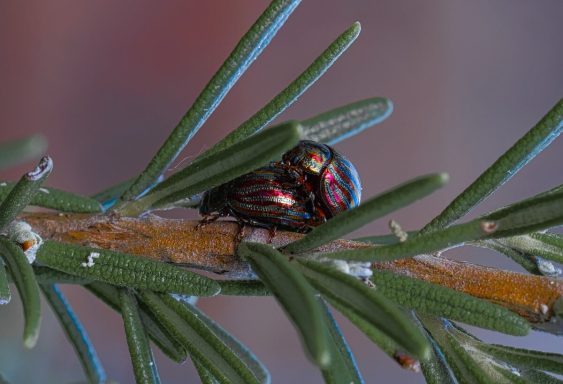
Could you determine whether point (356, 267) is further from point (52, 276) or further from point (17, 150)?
point (17, 150)

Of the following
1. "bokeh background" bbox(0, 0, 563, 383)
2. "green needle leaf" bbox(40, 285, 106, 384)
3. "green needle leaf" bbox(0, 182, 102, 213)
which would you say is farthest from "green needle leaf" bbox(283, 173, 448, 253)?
"bokeh background" bbox(0, 0, 563, 383)

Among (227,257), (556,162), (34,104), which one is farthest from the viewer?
(556,162)

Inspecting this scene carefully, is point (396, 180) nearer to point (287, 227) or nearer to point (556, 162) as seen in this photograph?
point (556, 162)

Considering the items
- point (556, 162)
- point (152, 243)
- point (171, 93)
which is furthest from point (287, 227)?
point (556, 162)

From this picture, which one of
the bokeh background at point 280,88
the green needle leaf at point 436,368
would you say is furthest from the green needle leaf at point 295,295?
the bokeh background at point 280,88

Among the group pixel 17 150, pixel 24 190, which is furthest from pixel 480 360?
pixel 17 150

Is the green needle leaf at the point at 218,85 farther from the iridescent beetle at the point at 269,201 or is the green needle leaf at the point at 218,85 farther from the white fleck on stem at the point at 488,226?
the white fleck on stem at the point at 488,226

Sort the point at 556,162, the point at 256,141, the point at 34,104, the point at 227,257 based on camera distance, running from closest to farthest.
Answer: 1. the point at 256,141
2. the point at 227,257
3. the point at 34,104
4. the point at 556,162
